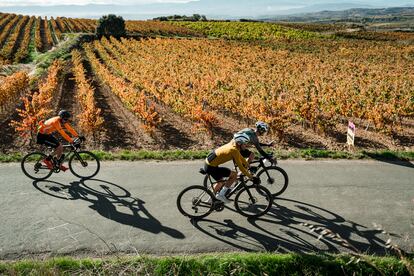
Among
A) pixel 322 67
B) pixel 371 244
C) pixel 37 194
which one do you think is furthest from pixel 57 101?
pixel 322 67

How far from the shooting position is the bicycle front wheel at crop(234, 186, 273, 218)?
8.23m

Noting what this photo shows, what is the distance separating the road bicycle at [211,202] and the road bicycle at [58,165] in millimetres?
3250

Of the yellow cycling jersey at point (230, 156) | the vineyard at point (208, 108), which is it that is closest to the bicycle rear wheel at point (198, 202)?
the yellow cycling jersey at point (230, 156)

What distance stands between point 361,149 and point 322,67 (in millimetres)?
21631

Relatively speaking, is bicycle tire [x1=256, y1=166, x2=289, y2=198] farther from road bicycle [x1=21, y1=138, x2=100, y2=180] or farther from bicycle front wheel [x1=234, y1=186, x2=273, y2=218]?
road bicycle [x1=21, y1=138, x2=100, y2=180]

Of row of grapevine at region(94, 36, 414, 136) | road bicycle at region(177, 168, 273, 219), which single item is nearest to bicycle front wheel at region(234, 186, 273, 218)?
road bicycle at region(177, 168, 273, 219)

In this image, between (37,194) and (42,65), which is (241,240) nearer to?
(37,194)

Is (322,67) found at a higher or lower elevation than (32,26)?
lower

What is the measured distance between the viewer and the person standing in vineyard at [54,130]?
31.7 ft

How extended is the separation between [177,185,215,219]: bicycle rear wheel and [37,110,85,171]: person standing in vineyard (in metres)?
3.62

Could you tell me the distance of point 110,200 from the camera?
9117 mm

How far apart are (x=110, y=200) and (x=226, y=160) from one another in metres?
3.30

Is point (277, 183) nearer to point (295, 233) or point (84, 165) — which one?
point (295, 233)

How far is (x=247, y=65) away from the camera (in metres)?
33.2
